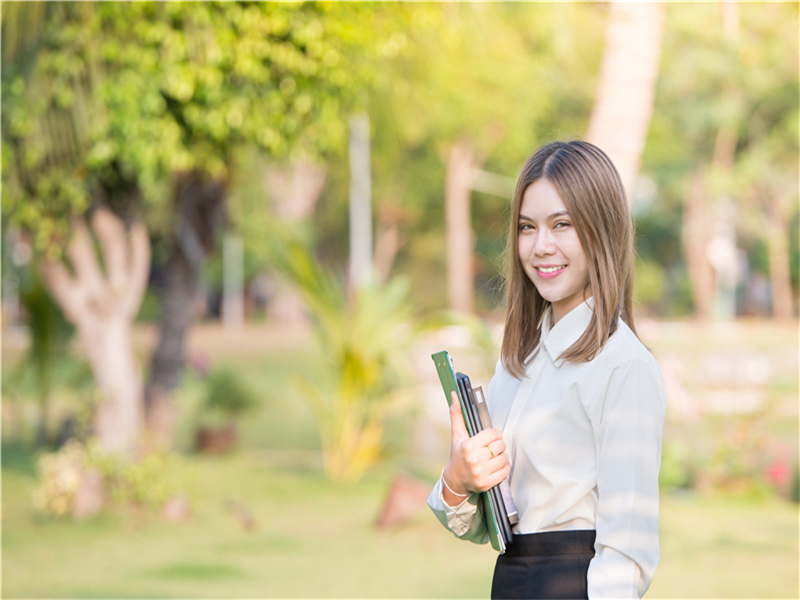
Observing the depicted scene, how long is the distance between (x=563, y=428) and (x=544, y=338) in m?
0.21

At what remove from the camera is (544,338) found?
1.83m

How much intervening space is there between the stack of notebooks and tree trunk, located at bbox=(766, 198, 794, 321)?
3102cm

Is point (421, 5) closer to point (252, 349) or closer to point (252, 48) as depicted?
point (252, 48)

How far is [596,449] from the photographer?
5.47 feet

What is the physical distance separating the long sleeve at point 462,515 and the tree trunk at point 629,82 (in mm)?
4927

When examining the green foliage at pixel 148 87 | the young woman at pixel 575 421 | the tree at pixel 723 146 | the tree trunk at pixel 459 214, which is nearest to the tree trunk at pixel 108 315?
the green foliage at pixel 148 87

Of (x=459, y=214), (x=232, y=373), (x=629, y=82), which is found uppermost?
(x=459, y=214)

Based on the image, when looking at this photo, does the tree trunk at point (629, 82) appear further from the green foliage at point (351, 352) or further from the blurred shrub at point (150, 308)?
the blurred shrub at point (150, 308)

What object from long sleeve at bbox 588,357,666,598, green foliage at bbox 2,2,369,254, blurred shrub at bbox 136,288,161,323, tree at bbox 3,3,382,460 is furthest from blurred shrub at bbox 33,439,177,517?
blurred shrub at bbox 136,288,161,323

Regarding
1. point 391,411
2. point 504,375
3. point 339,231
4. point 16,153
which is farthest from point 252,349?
point 504,375

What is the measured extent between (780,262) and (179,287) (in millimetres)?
29532

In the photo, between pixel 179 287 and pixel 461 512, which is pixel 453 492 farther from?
pixel 179 287

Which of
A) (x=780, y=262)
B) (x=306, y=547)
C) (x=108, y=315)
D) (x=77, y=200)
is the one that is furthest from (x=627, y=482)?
(x=780, y=262)

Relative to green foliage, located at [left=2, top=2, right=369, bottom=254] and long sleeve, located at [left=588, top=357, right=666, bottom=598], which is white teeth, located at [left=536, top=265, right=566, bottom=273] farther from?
green foliage, located at [left=2, top=2, right=369, bottom=254]
